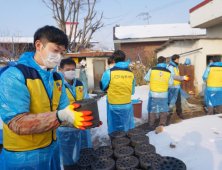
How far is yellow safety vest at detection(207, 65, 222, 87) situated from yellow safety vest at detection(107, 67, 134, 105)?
10.3 feet

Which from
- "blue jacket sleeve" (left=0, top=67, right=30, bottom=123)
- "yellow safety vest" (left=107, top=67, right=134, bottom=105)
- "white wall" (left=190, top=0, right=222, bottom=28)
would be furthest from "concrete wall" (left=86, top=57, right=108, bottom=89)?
"blue jacket sleeve" (left=0, top=67, right=30, bottom=123)

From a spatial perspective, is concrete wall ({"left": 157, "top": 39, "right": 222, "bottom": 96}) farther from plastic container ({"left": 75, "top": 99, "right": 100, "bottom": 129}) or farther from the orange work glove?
the orange work glove

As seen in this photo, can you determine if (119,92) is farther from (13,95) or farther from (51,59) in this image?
(13,95)

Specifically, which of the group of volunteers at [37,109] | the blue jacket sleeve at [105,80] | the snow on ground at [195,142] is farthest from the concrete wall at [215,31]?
the group of volunteers at [37,109]

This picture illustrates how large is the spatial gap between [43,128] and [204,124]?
3.53 meters

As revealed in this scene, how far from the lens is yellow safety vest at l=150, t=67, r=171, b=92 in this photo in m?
4.49

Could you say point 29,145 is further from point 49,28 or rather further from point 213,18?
point 213,18

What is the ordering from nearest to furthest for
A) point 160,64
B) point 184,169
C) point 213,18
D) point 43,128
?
point 43,128, point 184,169, point 160,64, point 213,18

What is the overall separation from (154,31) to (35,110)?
664 inches

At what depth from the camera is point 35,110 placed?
51.6 inches

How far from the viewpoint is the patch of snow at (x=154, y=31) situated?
14.9 meters

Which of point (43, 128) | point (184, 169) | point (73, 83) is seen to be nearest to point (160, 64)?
point (73, 83)

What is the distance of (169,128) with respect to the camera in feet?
11.5

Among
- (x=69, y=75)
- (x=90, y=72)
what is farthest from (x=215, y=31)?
(x=69, y=75)
